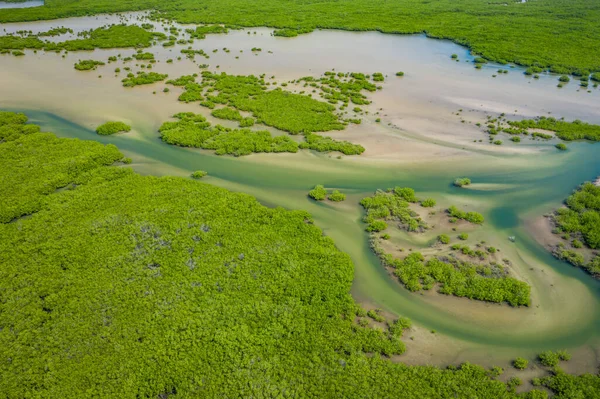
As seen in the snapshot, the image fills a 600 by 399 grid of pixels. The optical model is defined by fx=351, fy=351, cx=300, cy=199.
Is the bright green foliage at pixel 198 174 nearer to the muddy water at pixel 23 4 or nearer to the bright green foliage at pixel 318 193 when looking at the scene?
the bright green foliage at pixel 318 193

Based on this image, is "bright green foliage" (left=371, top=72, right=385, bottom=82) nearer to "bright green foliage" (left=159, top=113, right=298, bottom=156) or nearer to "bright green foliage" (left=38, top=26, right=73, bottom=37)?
"bright green foliage" (left=159, top=113, right=298, bottom=156)

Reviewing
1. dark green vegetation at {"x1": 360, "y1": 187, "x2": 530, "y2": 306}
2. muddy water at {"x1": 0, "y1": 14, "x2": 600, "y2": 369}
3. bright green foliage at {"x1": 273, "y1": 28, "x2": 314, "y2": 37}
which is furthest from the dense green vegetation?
bright green foliage at {"x1": 273, "y1": 28, "x2": 314, "y2": 37}

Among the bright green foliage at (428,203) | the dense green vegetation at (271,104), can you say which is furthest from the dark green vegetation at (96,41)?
the bright green foliage at (428,203)

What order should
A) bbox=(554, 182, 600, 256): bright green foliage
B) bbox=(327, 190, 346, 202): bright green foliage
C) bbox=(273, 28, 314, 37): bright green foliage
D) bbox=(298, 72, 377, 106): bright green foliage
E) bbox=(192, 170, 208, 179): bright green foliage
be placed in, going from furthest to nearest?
bbox=(273, 28, 314, 37): bright green foliage → bbox=(298, 72, 377, 106): bright green foliage → bbox=(192, 170, 208, 179): bright green foliage → bbox=(327, 190, 346, 202): bright green foliage → bbox=(554, 182, 600, 256): bright green foliage

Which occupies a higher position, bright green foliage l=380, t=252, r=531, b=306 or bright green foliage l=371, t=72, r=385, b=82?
bright green foliage l=371, t=72, r=385, b=82

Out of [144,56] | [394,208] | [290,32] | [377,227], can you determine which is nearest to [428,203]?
[394,208]

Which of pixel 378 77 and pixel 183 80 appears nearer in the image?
pixel 183 80

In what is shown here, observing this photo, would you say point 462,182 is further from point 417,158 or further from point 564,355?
point 564,355
